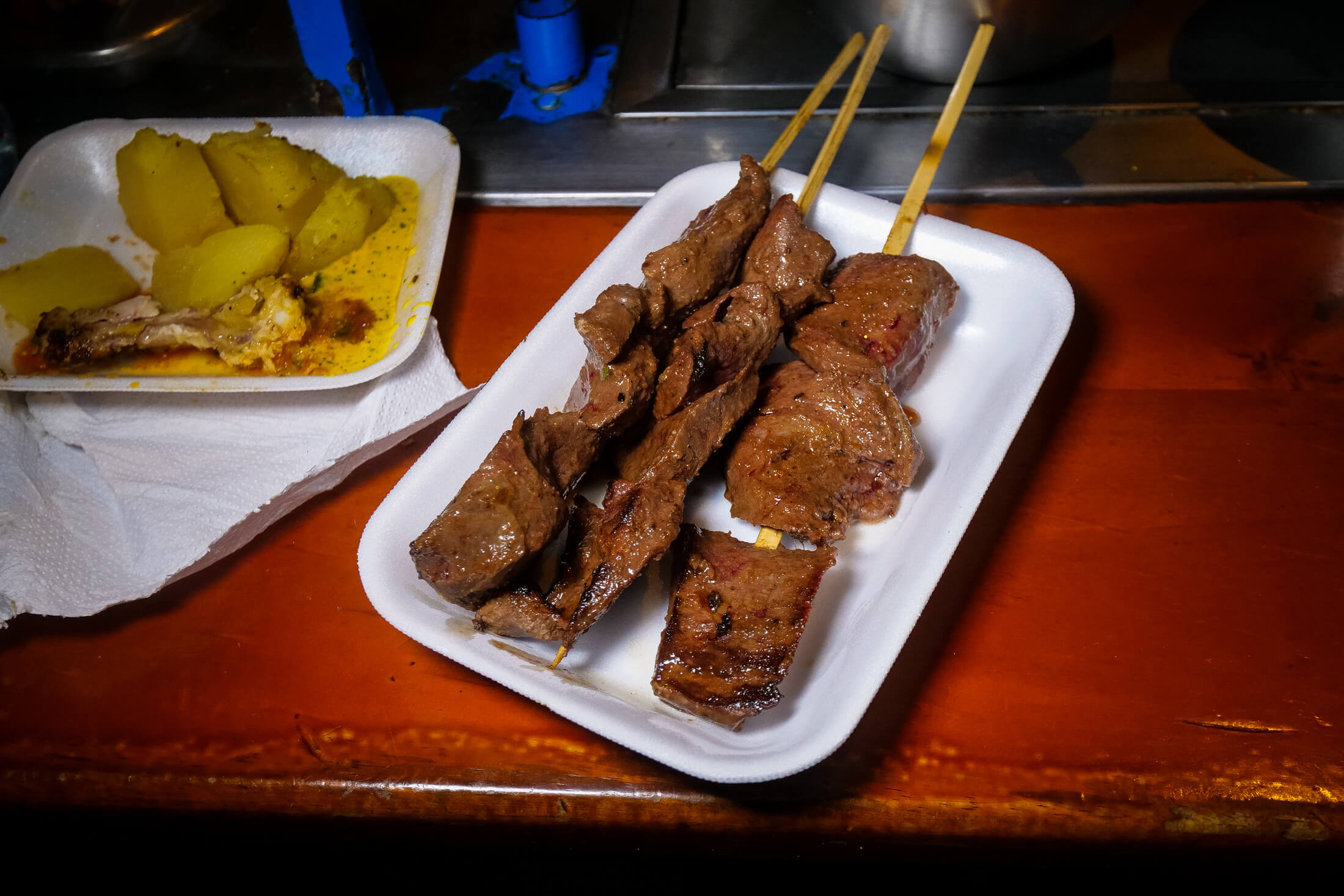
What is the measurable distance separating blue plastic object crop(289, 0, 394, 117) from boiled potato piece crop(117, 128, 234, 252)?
56cm

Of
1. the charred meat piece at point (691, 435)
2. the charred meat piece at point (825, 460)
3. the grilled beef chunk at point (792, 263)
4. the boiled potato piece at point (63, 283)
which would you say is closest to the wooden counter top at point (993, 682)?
the charred meat piece at point (825, 460)

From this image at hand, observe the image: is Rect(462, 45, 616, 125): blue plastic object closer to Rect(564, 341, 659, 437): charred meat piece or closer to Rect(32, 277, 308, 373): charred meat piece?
Rect(32, 277, 308, 373): charred meat piece

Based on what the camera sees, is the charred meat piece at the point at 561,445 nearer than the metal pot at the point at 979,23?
Yes

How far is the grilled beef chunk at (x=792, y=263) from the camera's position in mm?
2068

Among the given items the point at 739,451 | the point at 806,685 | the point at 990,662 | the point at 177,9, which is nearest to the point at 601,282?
the point at 739,451

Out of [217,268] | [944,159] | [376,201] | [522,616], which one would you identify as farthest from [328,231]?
[944,159]

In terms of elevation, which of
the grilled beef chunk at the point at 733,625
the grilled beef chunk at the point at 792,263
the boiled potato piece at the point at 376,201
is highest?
the grilled beef chunk at the point at 792,263

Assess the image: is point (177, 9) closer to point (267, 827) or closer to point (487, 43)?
point (487, 43)

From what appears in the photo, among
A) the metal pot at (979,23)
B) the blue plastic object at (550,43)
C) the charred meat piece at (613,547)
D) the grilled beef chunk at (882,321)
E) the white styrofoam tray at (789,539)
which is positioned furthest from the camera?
the blue plastic object at (550,43)

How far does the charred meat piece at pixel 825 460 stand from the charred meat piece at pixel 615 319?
34 centimetres

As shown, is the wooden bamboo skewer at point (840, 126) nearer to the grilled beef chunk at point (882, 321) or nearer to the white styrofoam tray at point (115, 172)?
the grilled beef chunk at point (882, 321)

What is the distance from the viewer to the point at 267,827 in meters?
1.89

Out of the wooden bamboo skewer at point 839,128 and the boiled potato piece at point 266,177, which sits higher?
the wooden bamboo skewer at point 839,128

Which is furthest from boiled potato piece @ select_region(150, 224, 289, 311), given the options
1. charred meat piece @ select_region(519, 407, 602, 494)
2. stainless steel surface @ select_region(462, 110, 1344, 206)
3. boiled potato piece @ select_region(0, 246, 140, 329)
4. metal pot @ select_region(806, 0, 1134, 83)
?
metal pot @ select_region(806, 0, 1134, 83)
